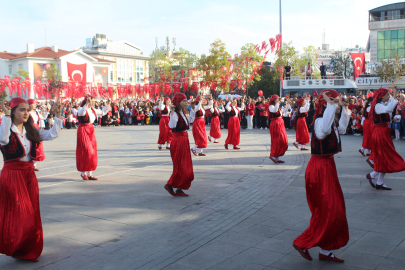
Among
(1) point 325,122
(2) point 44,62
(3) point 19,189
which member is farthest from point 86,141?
(2) point 44,62

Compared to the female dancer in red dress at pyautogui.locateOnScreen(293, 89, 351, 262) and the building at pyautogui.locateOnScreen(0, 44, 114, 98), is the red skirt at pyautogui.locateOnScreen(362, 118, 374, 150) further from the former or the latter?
the building at pyautogui.locateOnScreen(0, 44, 114, 98)

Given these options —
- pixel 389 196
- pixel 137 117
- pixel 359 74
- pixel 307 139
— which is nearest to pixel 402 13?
pixel 359 74

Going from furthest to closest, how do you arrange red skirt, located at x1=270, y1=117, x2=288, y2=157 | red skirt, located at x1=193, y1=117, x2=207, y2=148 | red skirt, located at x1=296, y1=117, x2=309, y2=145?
red skirt, located at x1=296, y1=117, x2=309, y2=145 < red skirt, located at x1=193, y1=117, x2=207, y2=148 < red skirt, located at x1=270, y1=117, x2=288, y2=157

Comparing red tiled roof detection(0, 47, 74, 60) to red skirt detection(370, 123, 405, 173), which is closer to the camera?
red skirt detection(370, 123, 405, 173)

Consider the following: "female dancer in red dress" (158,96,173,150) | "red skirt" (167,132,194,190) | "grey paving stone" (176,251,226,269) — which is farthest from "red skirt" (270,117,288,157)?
"grey paving stone" (176,251,226,269)

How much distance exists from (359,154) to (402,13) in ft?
167

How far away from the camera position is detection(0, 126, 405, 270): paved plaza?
4008mm

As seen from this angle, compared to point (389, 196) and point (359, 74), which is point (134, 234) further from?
point (359, 74)

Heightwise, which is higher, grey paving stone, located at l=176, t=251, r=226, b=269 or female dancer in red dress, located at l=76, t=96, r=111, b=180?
female dancer in red dress, located at l=76, t=96, r=111, b=180

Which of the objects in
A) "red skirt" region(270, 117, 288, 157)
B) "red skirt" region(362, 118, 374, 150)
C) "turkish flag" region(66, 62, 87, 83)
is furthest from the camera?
"turkish flag" region(66, 62, 87, 83)

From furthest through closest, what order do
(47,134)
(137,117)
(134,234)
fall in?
(137,117) < (134,234) < (47,134)

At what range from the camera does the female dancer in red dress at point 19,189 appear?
13.0 ft

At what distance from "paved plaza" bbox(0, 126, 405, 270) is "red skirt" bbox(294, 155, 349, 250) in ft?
0.86

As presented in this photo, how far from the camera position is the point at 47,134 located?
14.1ft
